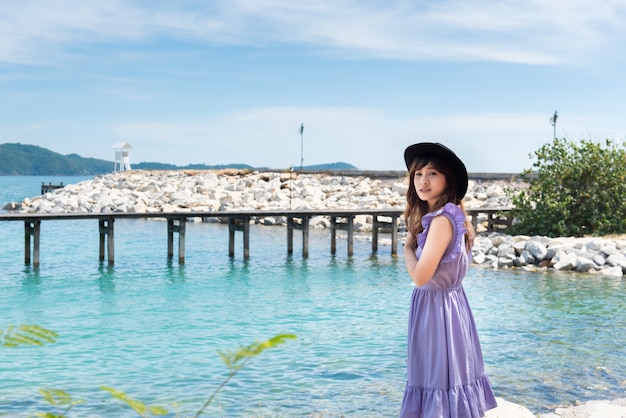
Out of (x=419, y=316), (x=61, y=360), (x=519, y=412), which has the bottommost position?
(x=61, y=360)

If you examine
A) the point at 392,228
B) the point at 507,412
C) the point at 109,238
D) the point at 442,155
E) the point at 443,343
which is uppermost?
the point at 442,155

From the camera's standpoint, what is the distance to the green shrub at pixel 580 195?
22.3m

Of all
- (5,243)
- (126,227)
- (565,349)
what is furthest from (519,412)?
(126,227)

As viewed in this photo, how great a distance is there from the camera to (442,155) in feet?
12.1

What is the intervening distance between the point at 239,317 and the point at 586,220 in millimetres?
13408

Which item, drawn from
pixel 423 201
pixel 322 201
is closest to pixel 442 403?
pixel 423 201

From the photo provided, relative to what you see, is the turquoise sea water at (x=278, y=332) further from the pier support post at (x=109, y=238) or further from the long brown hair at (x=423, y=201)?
the long brown hair at (x=423, y=201)

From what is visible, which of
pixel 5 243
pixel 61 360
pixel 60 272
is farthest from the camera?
pixel 5 243

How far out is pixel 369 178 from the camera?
1688 inches

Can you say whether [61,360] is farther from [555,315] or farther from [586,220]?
[586,220]

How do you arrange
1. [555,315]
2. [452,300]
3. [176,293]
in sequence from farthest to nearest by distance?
[176,293] < [555,315] < [452,300]

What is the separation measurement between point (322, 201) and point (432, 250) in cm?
3340

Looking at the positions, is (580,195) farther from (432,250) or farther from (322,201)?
(432,250)

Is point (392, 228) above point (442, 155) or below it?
below
